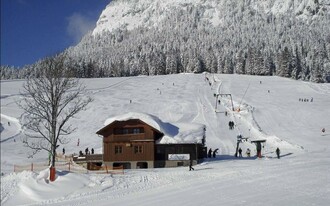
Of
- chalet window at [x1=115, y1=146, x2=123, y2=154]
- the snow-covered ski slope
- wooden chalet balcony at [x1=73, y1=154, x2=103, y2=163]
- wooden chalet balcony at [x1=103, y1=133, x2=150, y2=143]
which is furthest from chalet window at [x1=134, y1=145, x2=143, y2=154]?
the snow-covered ski slope

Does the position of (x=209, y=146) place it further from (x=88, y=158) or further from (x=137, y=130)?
(x=88, y=158)

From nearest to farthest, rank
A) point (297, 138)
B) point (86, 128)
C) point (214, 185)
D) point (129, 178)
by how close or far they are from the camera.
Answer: point (214, 185), point (129, 178), point (297, 138), point (86, 128)

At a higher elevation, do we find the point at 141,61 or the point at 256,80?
the point at 141,61

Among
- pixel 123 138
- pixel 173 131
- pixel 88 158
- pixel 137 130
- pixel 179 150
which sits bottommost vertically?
pixel 88 158

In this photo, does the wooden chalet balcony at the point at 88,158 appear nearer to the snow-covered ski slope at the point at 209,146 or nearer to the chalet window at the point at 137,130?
the snow-covered ski slope at the point at 209,146

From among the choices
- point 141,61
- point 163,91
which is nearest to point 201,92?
point 163,91

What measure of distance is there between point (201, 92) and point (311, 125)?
1639 inches

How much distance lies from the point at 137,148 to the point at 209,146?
1033 cm

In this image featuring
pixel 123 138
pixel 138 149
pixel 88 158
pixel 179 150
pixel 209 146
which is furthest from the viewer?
pixel 209 146

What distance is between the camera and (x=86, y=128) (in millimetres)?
61000

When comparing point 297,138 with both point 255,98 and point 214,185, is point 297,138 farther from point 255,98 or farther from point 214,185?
point 255,98

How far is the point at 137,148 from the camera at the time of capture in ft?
140

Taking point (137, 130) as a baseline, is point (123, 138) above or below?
below

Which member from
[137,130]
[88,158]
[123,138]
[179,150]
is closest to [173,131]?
[179,150]
